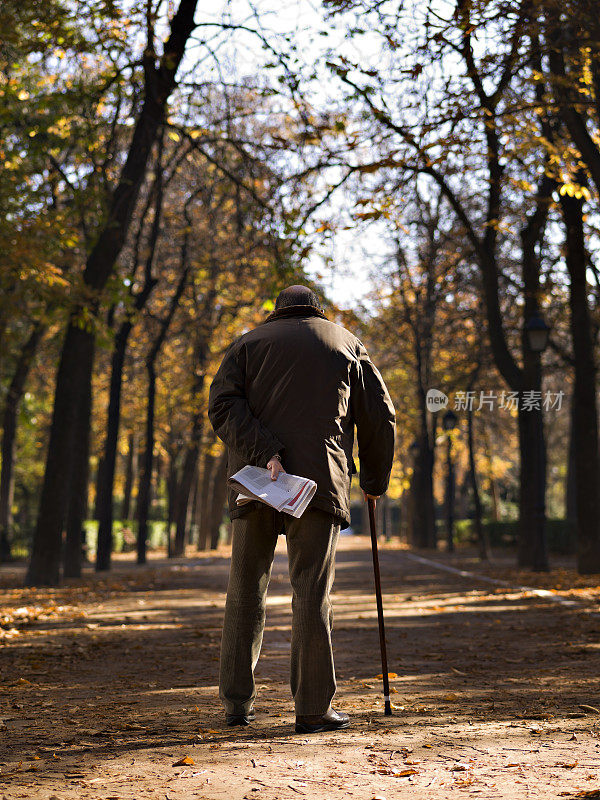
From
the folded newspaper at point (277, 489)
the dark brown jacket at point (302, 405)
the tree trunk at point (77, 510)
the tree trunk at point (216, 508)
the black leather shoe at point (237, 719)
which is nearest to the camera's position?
the folded newspaper at point (277, 489)

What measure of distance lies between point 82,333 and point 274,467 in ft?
36.9

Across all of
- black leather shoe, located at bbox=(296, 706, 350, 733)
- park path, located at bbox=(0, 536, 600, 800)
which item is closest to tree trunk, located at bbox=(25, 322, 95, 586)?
park path, located at bbox=(0, 536, 600, 800)

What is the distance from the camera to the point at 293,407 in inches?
200

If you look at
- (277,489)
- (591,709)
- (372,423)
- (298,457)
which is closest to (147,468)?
(372,423)

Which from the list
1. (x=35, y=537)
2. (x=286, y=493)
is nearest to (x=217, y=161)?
(x=35, y=537)

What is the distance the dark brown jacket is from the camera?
16.4 ft

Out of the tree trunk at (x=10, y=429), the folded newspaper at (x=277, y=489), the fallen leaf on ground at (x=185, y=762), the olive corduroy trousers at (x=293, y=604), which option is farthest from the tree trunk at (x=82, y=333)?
the fallen leaf on ground at (x=185, y=762)

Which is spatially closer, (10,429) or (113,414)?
(113,414)

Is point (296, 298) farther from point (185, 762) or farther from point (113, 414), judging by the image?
point (113, 414)

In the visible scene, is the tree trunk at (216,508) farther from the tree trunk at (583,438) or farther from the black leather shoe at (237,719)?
the black leather shoe at (237,719)

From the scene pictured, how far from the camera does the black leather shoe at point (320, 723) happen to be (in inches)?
192

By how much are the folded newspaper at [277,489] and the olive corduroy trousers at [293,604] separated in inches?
8.2

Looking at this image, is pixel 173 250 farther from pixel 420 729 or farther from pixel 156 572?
pixel 420 729

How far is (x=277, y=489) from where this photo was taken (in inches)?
190
